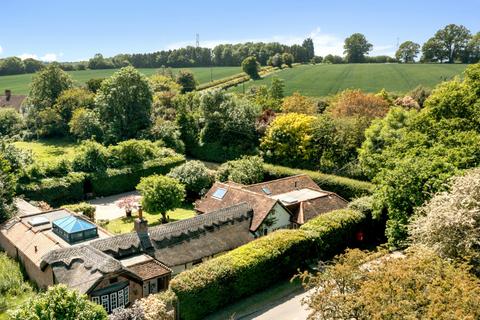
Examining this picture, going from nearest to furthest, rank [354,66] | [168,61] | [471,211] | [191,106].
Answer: [471,211]
[191,106]
[354,66]
[168,61]

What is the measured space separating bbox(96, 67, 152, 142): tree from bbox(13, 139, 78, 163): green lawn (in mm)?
5989

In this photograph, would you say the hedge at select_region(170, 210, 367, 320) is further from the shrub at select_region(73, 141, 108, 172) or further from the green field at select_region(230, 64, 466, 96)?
the green field at select_region(230, 64, 466, 96)

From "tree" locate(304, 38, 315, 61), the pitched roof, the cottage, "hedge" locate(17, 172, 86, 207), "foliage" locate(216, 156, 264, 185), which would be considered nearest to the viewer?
the pitched roof

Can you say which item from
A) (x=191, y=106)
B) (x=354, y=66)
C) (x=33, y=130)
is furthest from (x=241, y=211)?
(x=354, y=66)

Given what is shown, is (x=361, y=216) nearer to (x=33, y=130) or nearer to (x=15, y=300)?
(x=15, y=300)

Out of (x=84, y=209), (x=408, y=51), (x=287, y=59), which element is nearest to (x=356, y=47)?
(x=408, y=51)

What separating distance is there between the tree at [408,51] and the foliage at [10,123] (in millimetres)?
92912

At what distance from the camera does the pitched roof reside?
109ft

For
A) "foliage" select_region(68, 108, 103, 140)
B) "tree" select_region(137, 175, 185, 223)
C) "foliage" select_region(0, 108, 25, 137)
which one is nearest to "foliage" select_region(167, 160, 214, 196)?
"tree" select_region(137, 175, 185, 223)

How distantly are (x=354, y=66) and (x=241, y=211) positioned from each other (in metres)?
83.4

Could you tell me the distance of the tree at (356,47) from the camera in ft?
408

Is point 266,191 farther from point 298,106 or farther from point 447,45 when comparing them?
point 447,45

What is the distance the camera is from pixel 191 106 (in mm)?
65500

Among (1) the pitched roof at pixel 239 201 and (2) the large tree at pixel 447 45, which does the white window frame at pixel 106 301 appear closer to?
(1) the pitched roof at pixel 239 201
